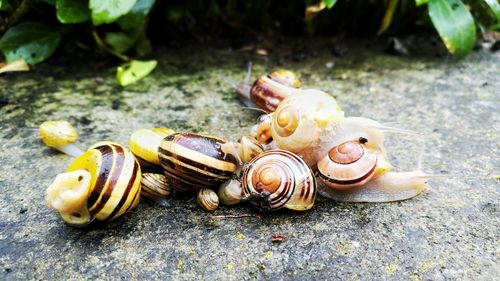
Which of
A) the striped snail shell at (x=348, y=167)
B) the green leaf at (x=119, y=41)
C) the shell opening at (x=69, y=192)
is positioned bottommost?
the green leaf at (x=119, y=41)

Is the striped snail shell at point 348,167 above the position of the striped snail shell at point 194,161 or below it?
below

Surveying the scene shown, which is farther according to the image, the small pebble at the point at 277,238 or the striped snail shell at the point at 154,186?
the striped snail shell at the point at 154,186

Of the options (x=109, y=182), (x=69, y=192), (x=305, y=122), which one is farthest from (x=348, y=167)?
(x=69, y=192)

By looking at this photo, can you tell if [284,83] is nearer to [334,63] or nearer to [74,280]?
[334,63]

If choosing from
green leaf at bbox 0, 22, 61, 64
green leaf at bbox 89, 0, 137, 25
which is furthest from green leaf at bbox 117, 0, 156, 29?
green leaf at bbox 0, 22, 61, 64

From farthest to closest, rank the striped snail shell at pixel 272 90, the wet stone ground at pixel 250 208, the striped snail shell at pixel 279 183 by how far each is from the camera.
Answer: the striped snail shell at pixel 272 90, the striped snail shell at pixel 279 183, the wet stone ground at pixel 250 208

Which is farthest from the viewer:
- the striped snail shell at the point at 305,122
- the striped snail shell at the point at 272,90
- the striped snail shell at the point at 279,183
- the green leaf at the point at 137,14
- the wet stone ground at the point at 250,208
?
the green leaf at the point at 137,14

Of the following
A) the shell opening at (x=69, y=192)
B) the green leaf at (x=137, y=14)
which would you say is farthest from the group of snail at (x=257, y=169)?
the green leaf at (x=137, y=14)

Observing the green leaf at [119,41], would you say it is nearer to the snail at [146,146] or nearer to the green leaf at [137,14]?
the green leaf at [137,14]
